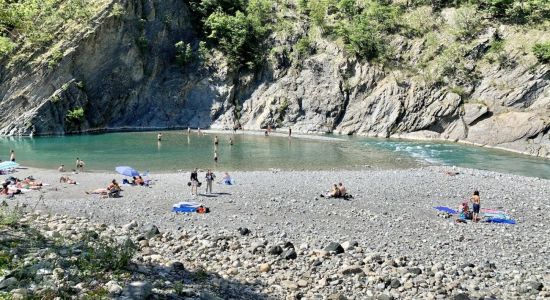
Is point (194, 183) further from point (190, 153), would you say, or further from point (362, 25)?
point (362, 25)

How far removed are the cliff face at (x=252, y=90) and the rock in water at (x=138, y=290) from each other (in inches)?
2230

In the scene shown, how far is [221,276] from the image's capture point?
48.0 ft

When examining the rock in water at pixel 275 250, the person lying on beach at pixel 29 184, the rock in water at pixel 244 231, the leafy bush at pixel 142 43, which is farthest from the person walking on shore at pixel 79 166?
the leafy bush at pixel 142 43

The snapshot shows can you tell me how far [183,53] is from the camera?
8256 cm

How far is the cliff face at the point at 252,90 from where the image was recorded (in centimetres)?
6406

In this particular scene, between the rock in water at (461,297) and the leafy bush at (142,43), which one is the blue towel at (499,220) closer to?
the rock in water at (461,297)

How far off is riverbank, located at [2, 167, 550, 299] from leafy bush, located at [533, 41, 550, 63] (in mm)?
31861

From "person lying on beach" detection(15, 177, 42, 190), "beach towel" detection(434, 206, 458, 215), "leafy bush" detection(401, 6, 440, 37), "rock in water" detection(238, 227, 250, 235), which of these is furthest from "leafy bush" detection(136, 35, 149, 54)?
"rock in water" detection(238, 227, 250, 235)

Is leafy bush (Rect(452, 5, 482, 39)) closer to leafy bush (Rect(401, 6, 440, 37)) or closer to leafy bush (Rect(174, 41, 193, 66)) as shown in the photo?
leafy bush (Rect(401, 6, 440, 37))

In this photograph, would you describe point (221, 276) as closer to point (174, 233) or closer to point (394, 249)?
point (174, 233)

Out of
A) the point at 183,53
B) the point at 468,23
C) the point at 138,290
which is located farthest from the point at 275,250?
the point at 183,53

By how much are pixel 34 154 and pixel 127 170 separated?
73.7 feet

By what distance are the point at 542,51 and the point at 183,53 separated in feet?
184

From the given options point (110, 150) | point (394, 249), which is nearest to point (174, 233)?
point (394, 249)
